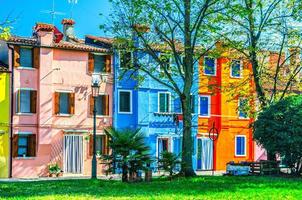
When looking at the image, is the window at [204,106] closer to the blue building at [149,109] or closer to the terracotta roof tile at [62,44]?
the blue building at [149,109]

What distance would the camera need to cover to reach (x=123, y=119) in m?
45.3

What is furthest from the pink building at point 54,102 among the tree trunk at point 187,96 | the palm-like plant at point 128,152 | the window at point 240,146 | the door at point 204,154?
the palm-like plant at point 128,152

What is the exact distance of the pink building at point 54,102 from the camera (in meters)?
40.7

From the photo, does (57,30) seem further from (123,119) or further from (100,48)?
(123,119)

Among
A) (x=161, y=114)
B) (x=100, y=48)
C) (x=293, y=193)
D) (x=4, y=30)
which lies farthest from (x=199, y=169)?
(x=4, y=30)

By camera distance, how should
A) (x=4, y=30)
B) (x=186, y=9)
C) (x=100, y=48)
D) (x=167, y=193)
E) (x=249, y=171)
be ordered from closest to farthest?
(x=4, y=30)
(x=167, y=193)
(x=186, y=9)
(x=249, y=171)
(x=100, y=48)

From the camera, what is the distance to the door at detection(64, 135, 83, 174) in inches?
1673

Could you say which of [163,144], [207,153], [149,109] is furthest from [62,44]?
[207,153]

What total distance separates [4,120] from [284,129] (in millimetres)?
19082

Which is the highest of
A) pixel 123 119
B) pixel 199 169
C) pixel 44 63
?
pixel 44 63

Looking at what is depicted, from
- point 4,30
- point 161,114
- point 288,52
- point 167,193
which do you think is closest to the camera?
point 4,30

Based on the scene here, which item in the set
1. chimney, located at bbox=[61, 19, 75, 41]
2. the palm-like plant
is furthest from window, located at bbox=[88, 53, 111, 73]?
the palm-like plant

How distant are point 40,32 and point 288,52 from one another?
1649 centimetres

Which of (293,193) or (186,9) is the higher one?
(186,9)
